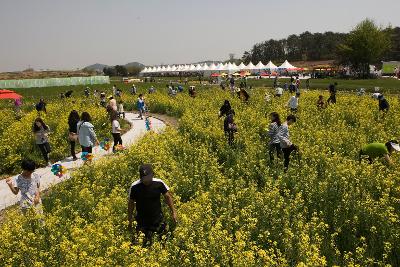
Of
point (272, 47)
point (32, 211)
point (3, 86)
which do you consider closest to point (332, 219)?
point (32, 211)

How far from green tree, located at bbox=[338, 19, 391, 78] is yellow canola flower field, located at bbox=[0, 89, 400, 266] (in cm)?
5874

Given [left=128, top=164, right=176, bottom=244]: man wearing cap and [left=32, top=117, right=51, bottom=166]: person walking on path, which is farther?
[left=32, top=117, right=51, bottom=166]: person walking on path

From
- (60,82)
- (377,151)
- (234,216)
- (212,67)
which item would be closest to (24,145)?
(234,216)

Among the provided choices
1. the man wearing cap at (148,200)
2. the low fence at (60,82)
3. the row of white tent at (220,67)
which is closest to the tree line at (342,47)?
the row of white tent at (220,67)

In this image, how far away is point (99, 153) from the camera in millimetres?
15414

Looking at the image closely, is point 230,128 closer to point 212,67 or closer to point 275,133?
point 275,133

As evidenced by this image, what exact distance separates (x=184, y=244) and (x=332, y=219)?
2866mm

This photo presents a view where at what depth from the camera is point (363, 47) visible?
2623 inches

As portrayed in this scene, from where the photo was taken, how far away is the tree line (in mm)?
67188

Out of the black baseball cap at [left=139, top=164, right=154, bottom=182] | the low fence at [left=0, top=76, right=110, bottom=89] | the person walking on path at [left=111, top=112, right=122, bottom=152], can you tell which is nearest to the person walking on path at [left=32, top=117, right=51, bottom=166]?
the person walking on path at [left=111, top=112, right=122, bottom=152]

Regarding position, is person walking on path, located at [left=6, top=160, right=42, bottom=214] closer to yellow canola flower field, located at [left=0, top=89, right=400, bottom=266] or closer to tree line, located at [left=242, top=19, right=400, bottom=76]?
yellow canola flower field, located at [left=0, top=89, right=400, bottom=266]

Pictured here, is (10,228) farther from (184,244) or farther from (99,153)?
(99,153)

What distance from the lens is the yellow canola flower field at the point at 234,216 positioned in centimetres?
541

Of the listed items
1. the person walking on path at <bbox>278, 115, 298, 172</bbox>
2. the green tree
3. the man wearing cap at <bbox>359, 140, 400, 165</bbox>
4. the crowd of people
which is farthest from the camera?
the green tree
